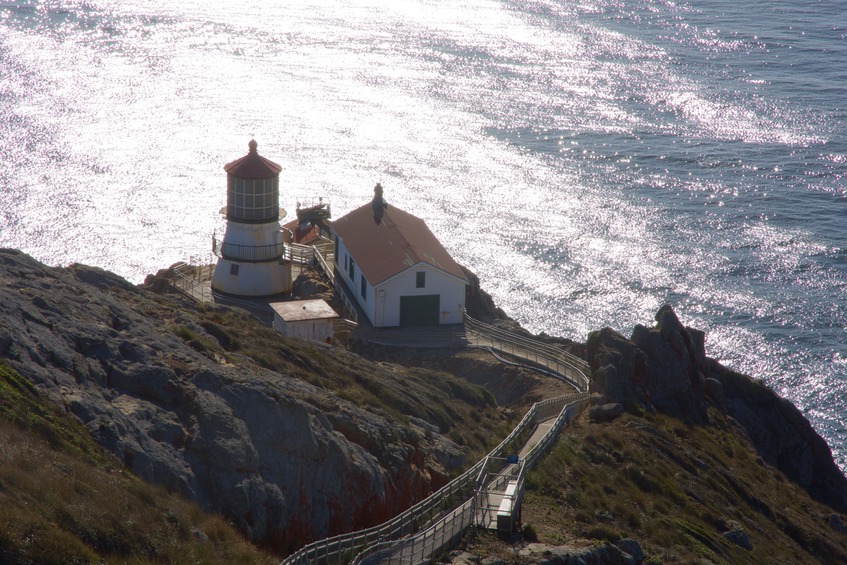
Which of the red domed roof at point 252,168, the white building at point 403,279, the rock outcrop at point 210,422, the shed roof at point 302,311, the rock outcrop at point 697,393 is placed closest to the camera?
the rock outcrop at point 210,422

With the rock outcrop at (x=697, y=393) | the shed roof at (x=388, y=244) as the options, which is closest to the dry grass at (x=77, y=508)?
the rock outcrop at (x=697, y=393)

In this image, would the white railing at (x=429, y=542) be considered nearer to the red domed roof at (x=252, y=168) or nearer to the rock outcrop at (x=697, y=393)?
the rock outcrop at (x=697, y=393)

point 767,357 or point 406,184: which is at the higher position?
point 406,184

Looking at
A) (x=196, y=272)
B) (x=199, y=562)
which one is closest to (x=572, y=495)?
(x=199, y=562)

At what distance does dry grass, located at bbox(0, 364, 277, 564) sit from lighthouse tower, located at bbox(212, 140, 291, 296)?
80.5ft

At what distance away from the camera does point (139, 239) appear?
7506 centimetres

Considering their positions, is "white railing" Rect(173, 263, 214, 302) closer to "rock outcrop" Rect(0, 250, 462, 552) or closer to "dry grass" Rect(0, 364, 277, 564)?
"rock outcrop" Rect(0, 250, 462, 552)

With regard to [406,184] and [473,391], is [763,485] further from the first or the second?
[406,184]

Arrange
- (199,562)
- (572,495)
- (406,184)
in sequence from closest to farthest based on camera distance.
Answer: (199,562)
(572,495)
(406,184)

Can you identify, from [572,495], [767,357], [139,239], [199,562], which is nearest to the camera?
[199,562]

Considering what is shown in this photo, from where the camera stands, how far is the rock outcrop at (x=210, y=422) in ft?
55.4

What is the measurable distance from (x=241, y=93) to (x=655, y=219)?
47064 millimetres

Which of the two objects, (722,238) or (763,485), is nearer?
(763,485)

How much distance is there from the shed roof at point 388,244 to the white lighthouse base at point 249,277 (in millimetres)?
3323
